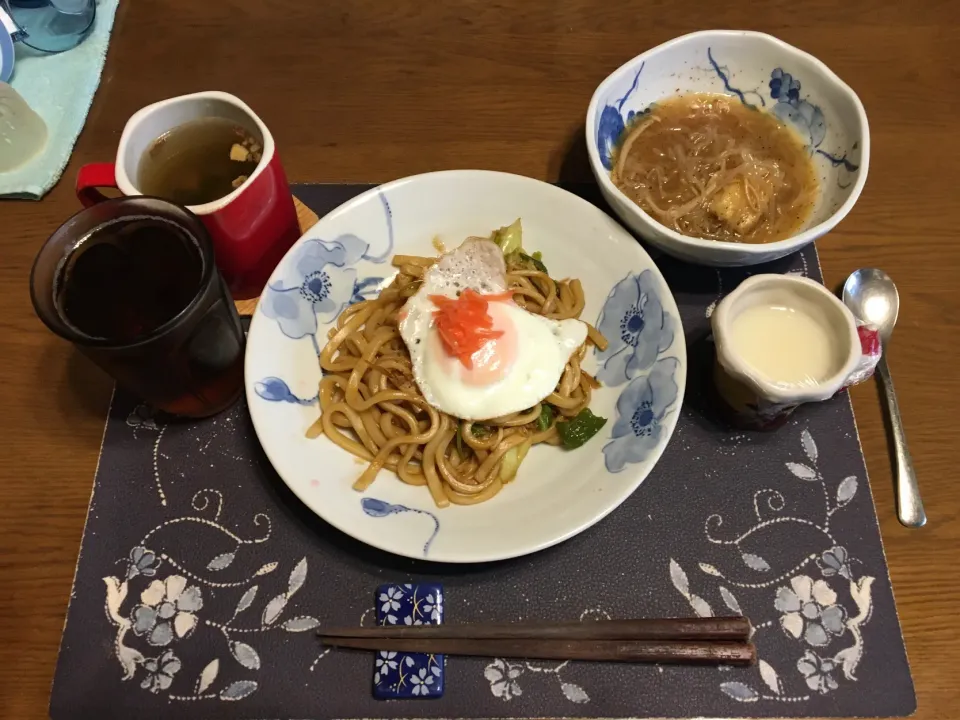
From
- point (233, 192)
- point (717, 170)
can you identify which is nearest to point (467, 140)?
point (717, 170)

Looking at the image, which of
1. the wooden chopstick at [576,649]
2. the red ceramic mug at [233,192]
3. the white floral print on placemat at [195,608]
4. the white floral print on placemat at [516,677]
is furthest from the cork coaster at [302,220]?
the white floral print on placemat at [516,677]

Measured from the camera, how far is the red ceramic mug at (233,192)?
5.88ft

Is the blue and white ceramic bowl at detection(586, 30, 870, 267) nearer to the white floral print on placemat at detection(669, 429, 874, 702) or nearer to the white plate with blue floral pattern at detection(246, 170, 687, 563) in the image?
the white plate with blue floral pattern at detection(246, 170, 687, 563)

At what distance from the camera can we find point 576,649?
1.67m

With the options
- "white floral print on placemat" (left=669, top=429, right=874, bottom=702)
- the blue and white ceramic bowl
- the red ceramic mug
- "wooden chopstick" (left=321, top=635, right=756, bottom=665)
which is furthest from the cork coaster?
"white floral print on placemat" (left=669, top=429, right=874, bottom=702)

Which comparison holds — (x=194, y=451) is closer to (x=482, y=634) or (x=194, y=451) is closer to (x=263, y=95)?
(x=482, y=634)

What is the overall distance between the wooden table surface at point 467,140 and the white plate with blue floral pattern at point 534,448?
1.23ft

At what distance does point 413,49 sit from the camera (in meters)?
2.76

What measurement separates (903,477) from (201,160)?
7.44ft

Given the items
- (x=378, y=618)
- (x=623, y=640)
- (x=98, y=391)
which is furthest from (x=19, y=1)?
(x=623, y=640)

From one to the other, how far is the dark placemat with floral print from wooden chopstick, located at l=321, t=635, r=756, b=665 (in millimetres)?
50

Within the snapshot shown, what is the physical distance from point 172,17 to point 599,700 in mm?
3037

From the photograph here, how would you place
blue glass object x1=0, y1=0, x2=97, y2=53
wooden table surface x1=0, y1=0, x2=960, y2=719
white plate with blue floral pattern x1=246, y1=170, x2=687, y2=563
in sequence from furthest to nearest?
1. blue glass object x1=0, y1=0, x2=97, y2=53
2. wooden table surface x1=0, y1=0, x2=960, y2=719
3. white plate with blue floral pattern x1=246, y1=170, x2=687, y2=563

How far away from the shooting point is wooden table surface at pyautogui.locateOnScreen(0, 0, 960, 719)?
6.11 ft
